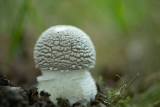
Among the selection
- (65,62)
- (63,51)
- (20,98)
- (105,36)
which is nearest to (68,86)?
(65,62)

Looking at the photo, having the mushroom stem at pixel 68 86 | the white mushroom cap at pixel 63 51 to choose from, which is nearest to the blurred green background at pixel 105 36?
the mushroom stem at pixel 68 86

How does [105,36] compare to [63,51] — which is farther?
[105,36]

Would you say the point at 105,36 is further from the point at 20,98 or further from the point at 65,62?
the point at 20,98

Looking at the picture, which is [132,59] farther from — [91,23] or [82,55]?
[82,55]

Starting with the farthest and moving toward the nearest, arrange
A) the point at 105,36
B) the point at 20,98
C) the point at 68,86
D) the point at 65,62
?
the point at 105,36 < the point at 68,86 < the point at 65,62 < the point at 20,98

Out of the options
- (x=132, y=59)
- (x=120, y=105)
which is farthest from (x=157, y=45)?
(x=120, y=105)

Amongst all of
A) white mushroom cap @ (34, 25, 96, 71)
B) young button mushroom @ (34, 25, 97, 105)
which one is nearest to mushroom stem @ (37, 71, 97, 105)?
young button mushroom @ (34, 25, 97, 105)
